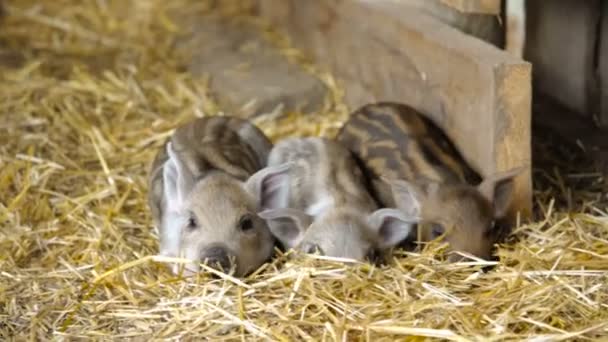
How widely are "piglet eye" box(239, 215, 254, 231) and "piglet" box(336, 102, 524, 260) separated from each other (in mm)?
649

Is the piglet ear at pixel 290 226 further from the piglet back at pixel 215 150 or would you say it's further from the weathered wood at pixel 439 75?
the weathered wood at pixel 439 75

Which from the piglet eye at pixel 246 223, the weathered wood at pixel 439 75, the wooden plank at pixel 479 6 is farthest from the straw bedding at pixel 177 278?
the wooden plank at pixel 479 6

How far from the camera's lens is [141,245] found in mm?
5090

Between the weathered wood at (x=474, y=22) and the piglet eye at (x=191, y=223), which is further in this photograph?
the weathered wood at (x=474, y=22)

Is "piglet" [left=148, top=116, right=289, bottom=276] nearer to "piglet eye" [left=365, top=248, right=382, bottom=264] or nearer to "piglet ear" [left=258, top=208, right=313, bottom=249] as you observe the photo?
"piglet ear" [left=258, top=208, right=313, bottom=249]

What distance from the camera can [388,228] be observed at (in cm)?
474

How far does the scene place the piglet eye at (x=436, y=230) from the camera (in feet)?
15.4

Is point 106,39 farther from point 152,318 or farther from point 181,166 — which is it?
point 152,318

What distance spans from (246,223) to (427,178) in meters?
0.85

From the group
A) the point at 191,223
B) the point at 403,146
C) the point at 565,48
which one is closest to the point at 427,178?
the point at 403,146

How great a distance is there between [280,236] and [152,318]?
77cm

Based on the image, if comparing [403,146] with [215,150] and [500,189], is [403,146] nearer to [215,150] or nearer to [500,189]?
[500,189]

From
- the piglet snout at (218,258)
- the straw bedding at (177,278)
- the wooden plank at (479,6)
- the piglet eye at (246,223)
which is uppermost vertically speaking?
the wooden plank at (479,6)

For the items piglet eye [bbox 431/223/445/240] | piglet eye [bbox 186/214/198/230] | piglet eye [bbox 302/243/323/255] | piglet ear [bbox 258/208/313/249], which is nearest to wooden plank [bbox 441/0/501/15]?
piglet eye [bbox 431/223/445/240]
